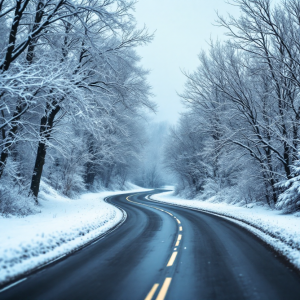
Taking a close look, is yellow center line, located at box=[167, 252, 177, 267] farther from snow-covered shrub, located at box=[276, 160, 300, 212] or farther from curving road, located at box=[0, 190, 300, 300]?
snow-covered shrub, located at box=[276, 160, 300, 212]

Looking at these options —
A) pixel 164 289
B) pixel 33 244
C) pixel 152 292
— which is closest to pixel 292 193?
pixel 164 289

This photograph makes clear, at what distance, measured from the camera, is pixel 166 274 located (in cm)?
548

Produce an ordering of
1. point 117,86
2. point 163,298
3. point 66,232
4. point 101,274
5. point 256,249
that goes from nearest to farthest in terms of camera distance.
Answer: point 163,298 → point 101,274 → point 256,249 → point 66,232 → point 117,86

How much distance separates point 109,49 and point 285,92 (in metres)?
12.0

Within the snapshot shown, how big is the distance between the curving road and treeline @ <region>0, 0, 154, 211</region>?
4626 millimetres

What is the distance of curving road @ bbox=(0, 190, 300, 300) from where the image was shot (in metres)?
4.46

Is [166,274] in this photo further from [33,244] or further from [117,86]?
[117,86]

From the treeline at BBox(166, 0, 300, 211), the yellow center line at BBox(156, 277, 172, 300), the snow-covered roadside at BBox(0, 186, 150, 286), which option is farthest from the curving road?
the treeline at BBox(166, 0, 300, 211)

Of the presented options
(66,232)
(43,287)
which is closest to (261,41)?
(66,232)

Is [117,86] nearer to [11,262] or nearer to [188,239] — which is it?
[188,239]

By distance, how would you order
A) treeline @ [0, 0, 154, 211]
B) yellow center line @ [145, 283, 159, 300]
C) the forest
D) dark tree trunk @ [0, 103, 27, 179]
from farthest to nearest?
dark tree trunk @ [0, 103, 27, 179] < the forest < treeline @ [0, 0, 154, 211] < yellow center line @ [145, 283, 159, 300]

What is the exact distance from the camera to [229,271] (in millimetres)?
5684

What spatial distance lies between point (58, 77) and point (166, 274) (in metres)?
7.67

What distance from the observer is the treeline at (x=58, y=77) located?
910 centimetres
